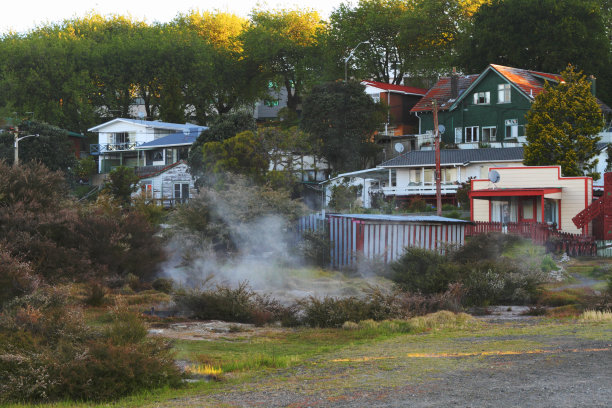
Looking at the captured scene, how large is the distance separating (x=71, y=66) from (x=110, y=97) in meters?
5.01

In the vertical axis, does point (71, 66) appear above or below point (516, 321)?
above

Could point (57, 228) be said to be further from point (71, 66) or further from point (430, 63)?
point (71, 66)

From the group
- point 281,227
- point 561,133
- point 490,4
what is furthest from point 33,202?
point 490,4

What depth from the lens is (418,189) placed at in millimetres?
54969

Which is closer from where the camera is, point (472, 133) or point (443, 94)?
point (472, 133)

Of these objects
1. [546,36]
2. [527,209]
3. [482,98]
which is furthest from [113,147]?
[527,209]

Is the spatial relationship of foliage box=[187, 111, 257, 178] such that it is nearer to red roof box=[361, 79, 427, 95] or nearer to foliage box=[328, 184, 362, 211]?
foliage box=[328, 184, 362, 211]

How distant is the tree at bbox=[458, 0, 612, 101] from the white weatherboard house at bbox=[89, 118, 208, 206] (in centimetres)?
2532

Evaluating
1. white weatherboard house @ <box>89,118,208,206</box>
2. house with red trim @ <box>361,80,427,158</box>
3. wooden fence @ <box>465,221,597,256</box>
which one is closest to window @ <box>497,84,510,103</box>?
house with red trim @ <box>361,80,427,158</box>

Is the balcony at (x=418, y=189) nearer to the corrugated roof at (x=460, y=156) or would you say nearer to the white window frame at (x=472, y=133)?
the corrugated roof at (x=460, y=156)

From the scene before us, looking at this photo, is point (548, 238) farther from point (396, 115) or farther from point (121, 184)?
point (396, 115)

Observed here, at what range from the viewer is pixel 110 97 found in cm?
8438

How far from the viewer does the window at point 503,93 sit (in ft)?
201

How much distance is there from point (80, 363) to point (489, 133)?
185ft
